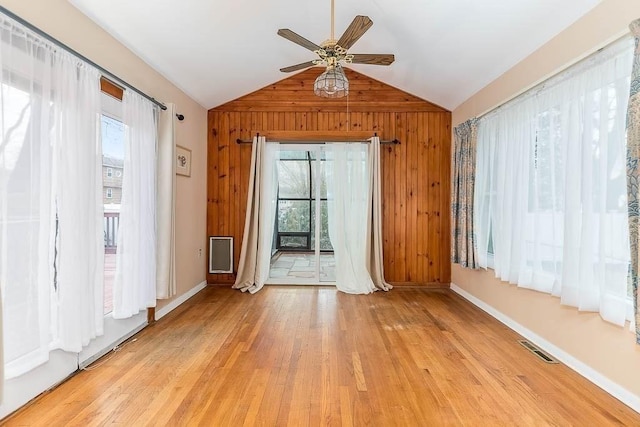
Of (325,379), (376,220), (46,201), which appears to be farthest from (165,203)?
(376,220)

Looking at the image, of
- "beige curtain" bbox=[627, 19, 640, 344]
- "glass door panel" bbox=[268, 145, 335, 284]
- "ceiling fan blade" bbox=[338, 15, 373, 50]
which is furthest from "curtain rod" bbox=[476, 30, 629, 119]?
"glass door panel" bbox=[268, 145, 335, 284]

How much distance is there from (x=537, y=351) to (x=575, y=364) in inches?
12.5

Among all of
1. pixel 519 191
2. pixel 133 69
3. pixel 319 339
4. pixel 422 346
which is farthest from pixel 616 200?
pixel 133 69

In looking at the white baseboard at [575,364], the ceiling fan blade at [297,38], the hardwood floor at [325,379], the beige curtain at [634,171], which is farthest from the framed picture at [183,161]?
the beige curtain at [634,171]

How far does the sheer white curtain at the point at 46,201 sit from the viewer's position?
5.93 feet

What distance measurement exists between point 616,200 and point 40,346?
3.54 m

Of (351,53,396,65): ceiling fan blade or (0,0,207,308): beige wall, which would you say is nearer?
(0,0,207,308): beige wall

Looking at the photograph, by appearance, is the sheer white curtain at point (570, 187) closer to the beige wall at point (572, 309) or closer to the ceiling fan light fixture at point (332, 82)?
the beige wall at point (572, 309)

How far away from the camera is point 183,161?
4.12m

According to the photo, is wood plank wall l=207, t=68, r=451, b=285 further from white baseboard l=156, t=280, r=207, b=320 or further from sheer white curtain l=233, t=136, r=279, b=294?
white baseboard l=156, t=280, r=207, b=320

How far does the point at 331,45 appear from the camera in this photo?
254cm

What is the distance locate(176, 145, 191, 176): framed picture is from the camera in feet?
13.0

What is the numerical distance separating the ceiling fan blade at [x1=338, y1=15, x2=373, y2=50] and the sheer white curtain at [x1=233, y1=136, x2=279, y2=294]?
8.13 ft

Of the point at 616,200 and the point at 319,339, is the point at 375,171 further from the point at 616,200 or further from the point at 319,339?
the point at 616,200
